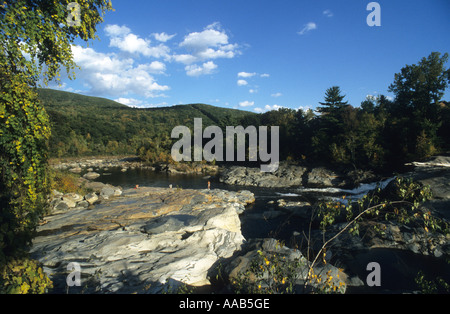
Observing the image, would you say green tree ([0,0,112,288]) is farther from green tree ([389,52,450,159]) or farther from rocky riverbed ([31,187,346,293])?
green tree ([389,52,450,159])

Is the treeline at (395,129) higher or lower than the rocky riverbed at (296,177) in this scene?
higher

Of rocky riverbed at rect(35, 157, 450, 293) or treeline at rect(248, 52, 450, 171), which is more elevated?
treeline at rect(248, 52, 450, 171)

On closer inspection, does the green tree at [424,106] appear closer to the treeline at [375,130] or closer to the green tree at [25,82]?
the treeline at [375,130]

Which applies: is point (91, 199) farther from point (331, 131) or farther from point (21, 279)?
point (331, 131)

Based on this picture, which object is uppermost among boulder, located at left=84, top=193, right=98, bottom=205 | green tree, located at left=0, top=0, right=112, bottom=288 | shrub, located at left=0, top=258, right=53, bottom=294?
green tree, located at left=0, top=0, right=112, bottom=288

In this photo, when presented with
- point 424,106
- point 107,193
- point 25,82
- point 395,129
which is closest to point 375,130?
point 395,129

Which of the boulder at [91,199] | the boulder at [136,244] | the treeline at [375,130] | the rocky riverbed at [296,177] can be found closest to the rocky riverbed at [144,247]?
the boulder at [136,244]

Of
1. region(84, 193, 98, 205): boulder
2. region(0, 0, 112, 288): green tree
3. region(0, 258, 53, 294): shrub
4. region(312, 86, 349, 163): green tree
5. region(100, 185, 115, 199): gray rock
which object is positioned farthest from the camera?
region(312, 86, 349, 163): green tree

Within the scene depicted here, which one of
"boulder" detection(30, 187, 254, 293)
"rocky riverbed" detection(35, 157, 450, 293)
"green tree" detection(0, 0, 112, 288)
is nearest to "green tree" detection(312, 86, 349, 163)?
"rocky riverbed" detection(35, 157, 450, 293)

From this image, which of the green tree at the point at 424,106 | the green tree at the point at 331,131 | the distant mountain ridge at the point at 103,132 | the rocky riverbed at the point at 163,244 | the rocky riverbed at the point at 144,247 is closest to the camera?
the rocky riverbed at the point at 144,247

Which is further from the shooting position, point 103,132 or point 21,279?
point 103,132

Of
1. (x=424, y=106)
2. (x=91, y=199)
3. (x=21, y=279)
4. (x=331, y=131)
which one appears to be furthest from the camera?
(x=331, y=131)

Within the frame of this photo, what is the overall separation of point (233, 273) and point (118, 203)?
26.1ft

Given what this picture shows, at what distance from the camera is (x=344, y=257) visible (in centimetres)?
1007
